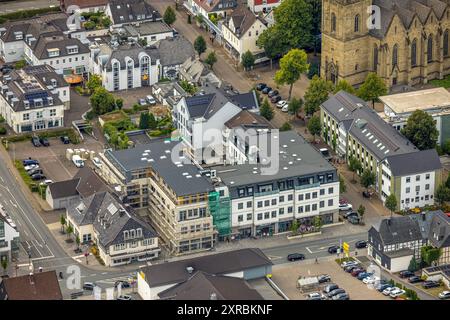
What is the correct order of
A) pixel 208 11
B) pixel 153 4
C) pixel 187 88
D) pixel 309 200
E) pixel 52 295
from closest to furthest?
pixel 52 295 → pixel 309 200 → pixel 187 88 → pixel 208 11 → pixel 153 4

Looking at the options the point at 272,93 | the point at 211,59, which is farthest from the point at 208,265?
the point at 211,59

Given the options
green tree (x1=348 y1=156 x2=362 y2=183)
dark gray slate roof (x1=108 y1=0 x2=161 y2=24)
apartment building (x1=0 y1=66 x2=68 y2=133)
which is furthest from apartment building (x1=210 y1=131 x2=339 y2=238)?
dark gray slate roof (x1=108 y1=0 x2=161 y2=24)

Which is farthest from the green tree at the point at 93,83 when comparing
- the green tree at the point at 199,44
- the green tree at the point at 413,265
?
the green tree at the point at 413,265

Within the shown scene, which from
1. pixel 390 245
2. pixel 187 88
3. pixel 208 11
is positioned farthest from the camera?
pixel 208 11

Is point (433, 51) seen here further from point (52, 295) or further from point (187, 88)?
point (52, 295)

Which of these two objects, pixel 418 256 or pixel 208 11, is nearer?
pixel 418 256

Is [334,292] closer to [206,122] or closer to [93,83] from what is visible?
[206,122]

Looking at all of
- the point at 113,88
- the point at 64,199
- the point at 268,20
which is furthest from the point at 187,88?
the point at 64,199
